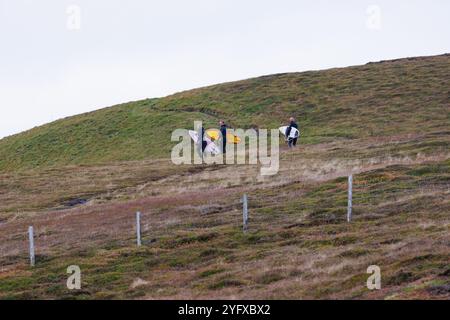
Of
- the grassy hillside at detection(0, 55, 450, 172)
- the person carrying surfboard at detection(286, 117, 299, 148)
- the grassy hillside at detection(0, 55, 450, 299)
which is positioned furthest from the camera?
the grassy hillside at detection(0, 55, 450, 172)

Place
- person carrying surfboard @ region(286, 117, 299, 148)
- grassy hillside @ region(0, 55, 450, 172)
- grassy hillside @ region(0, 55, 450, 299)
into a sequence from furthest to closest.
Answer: grassy hillside @ region(0, 55, 450, 172) < person carrying surfboard @ region(286, 117, 299, 148) < grassy hillside @ region(0, 55, 450, 299)

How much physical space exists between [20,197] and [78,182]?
542 cm

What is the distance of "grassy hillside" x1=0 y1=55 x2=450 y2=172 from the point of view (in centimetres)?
8025

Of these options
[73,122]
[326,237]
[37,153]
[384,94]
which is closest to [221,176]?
[326,237]

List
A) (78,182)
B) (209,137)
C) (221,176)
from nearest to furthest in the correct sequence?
(221,176) < (78,182) < (209,137)

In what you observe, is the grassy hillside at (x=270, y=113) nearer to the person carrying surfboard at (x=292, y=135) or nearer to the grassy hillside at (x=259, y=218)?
the grassy hillside at (x=259, y=218)

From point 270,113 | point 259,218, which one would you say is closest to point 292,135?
point 270,113

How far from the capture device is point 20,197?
5772cm

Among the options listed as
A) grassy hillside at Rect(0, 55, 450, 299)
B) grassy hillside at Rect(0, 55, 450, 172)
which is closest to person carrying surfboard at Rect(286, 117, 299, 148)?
grassy hillside at Rect(0, 55, 450, 299)

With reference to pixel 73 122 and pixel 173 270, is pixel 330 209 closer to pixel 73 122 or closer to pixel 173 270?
pixel 173 270

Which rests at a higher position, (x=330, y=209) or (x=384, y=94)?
(x=384, y=94)

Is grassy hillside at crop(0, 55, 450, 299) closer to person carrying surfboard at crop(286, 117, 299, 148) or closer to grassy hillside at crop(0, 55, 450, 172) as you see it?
grassy hillside at crop(0, 55, 450, 172)

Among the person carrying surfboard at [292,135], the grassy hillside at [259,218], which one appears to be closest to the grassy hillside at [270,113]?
the grassy hillside at [259,218]

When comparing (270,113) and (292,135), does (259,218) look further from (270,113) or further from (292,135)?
(270,113)
